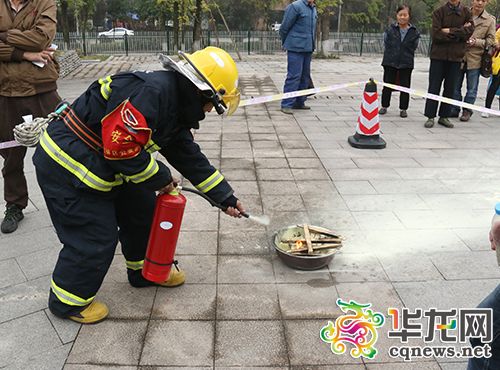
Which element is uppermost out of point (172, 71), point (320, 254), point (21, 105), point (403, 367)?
point (172, 71)

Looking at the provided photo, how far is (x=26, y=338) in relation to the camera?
2635mm

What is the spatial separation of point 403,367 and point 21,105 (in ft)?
10.8

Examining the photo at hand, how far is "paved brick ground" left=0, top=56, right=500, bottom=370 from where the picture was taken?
2.54 meters

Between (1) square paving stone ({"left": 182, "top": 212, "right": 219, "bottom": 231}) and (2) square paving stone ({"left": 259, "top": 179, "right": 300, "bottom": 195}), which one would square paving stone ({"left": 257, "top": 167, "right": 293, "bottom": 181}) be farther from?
(1) square paving stone ({"left": 182, "top": 212, "right": 219, "bottom": 231})

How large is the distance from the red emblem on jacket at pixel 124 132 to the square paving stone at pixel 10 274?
1429mm

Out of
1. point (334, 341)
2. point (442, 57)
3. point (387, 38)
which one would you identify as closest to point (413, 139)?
point (442, 57)

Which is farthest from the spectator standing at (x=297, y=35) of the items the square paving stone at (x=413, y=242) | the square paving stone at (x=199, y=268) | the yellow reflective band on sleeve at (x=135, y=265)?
the yellow reflective band on sleeve at (x=135, y=265)

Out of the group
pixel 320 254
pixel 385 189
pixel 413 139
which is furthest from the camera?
pixel 413 139

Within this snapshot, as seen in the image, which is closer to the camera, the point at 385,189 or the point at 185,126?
the point at 185,126

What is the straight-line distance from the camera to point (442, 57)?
6.96 metres

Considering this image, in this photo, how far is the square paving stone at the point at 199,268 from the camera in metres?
3.23

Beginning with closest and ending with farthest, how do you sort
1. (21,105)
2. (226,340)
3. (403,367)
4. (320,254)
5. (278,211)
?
1. (403,367)
2. (226,340)
3. (320,254)
4. (21,105)
5. (278,211)

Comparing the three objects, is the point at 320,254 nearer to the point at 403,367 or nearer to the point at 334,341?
the point at 334,341

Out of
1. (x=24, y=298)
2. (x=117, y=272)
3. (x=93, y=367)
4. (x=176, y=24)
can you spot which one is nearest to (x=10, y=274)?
(x=24, y=298)
